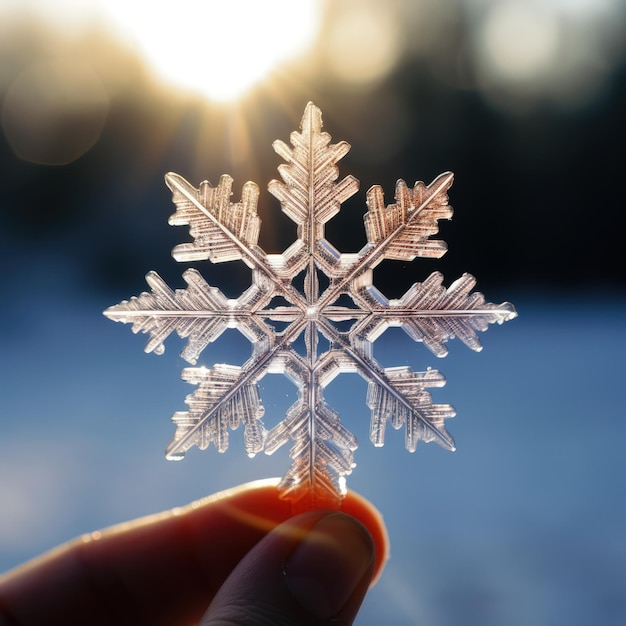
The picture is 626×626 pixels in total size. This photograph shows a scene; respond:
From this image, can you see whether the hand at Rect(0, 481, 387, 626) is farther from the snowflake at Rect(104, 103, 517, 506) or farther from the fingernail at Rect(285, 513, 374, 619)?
the snowflake at Rect(104, 103, 517, 506)

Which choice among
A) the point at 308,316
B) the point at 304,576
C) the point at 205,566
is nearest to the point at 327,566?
the point at 304,576

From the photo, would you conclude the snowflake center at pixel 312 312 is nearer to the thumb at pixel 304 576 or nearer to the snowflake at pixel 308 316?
the snowflake at pixel 308 316

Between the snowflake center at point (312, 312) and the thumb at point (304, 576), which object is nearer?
the thumb at point (304, 576)

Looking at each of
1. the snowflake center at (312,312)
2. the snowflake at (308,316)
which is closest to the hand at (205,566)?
the snowflake at (308,316)

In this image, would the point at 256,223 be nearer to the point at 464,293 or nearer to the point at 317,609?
the point at 464,293

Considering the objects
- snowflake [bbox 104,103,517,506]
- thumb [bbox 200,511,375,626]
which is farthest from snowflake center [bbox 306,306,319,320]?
thumb [bbox 200,511,375,626]

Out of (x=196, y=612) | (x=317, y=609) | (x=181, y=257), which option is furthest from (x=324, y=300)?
(x=196, y=612)

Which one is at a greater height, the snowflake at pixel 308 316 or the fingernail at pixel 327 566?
the snowflake at pixel 308 316
